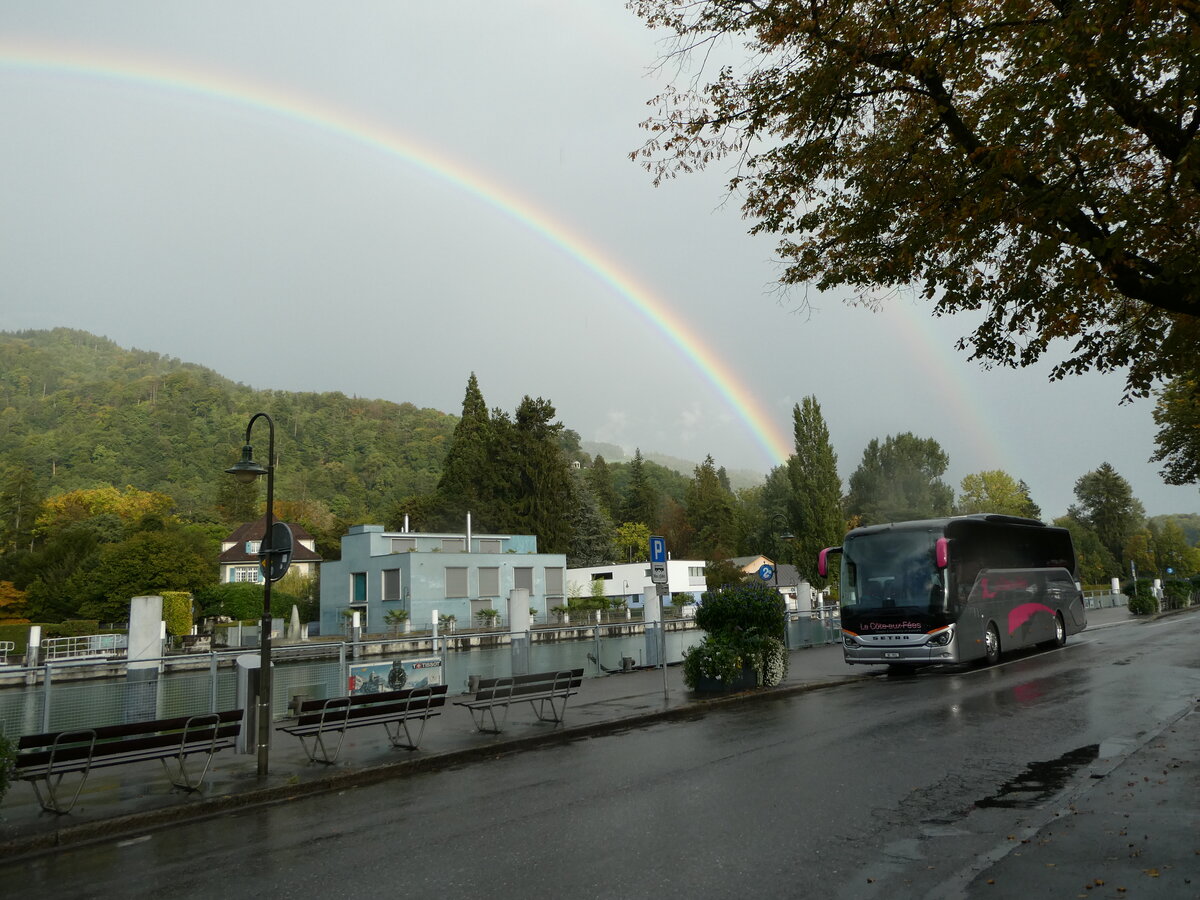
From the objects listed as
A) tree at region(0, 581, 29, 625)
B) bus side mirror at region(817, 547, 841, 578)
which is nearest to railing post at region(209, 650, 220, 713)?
bus side mirror at region(817, 547, 841, 578)

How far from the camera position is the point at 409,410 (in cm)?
13575

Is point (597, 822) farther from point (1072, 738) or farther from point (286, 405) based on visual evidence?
point (286, 405)

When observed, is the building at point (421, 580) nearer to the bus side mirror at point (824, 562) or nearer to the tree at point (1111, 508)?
the bus side mirror at point (824, 562)

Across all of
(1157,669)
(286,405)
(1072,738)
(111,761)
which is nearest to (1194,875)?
(1072,738)

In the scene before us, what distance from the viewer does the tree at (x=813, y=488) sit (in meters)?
80.6

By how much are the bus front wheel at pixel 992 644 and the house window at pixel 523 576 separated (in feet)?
133

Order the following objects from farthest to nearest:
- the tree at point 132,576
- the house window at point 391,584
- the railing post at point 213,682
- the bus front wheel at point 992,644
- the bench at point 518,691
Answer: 1. the tree at point 132,576
2. the house window at point 391,584
3. the bus front wheel at point 992,644
4. the railing post at point 213,682
5. the bench at point 518,691

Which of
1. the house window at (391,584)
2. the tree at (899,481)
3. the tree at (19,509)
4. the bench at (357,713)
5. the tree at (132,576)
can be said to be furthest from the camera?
the tree at (899,481)

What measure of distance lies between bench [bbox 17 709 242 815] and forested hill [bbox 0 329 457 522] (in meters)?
99.2

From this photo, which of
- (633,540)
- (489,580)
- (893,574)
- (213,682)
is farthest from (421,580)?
(633,540)

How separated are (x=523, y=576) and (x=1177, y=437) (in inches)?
1545

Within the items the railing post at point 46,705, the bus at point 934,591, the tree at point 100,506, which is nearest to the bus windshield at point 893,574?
the bus at point 934,591

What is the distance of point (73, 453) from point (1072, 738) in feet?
406

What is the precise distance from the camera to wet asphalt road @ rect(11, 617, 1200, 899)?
241 inches
